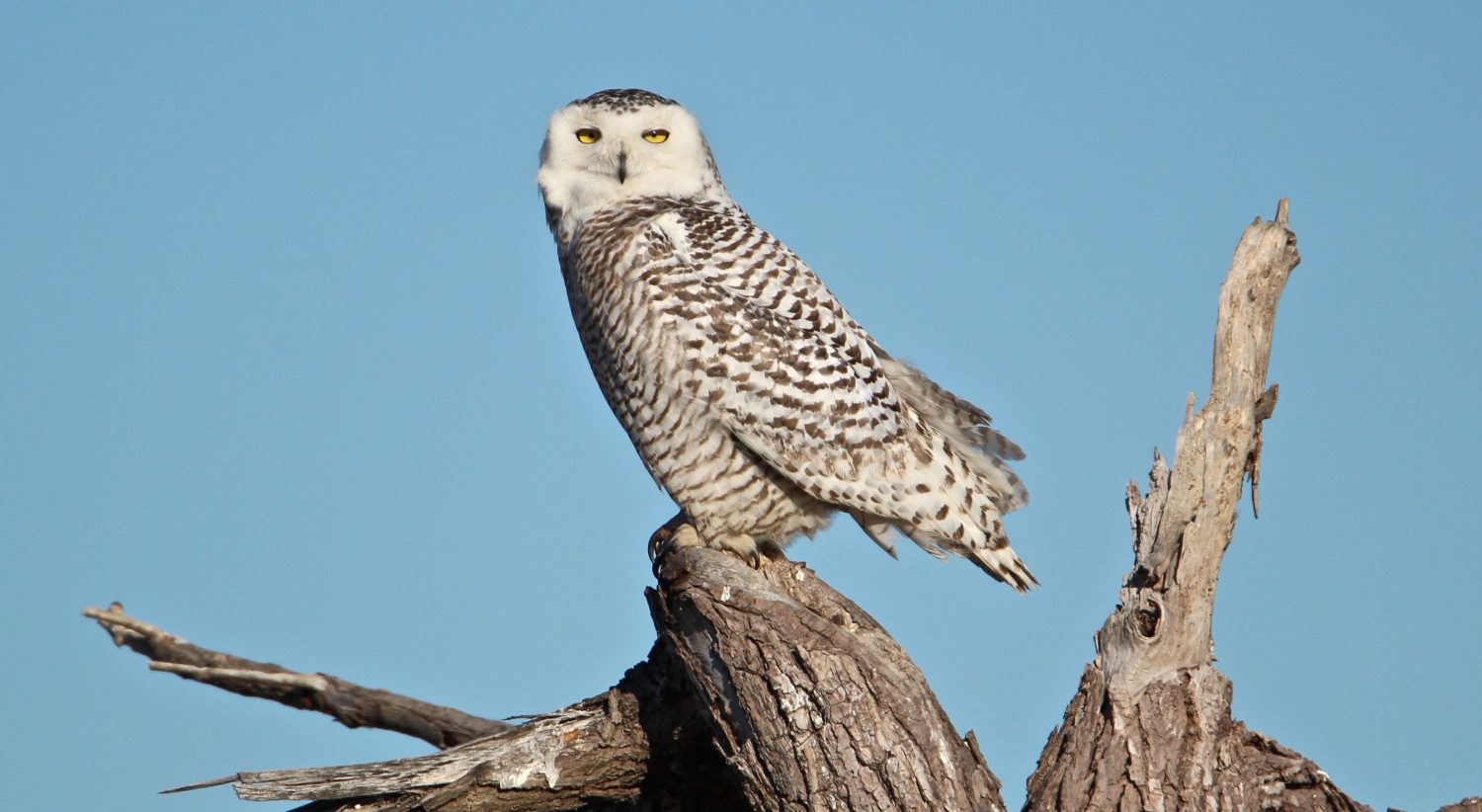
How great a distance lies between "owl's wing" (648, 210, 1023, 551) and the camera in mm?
6191

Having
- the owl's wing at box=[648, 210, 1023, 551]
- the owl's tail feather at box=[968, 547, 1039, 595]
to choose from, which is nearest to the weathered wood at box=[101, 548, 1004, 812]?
the owl's wing at box=[648, 210, 1023, 551]

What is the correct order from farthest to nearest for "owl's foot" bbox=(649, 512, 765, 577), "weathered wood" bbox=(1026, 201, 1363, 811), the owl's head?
1. the owl's head
2. "owl's foot" bbox=(649, 512, 765, 577)
3. "weathered wood" bbox=(1026, 201, 1363, 811)

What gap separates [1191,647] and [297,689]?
4264 millimetres

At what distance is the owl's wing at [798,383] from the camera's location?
6.19 metres

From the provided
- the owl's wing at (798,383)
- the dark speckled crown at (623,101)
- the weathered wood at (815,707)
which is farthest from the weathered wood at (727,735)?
the dark speckled crown at (623,101)

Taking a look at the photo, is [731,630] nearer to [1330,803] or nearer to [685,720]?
[685,720]

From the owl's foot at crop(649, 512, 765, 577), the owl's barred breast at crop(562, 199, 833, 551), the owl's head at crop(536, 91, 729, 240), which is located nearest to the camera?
the owl's barred breast at crop(562, 199, 833, 551)

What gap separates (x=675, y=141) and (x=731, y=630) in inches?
111

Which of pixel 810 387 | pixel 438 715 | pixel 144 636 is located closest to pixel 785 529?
pixel 810 387

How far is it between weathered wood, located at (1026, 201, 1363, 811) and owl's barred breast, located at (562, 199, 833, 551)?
1.87 metres

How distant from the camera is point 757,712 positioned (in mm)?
5117

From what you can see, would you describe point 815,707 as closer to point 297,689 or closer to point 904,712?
point 904,712

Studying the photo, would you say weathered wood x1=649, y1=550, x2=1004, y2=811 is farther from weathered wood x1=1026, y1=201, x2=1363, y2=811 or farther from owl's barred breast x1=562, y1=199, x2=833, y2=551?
owl's barred breast x1=562, y1=199, x2=833, y2=551

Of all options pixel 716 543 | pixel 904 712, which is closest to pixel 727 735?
pixel 904 712
